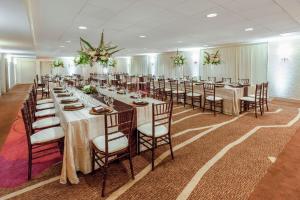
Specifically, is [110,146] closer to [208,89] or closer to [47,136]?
[47,136]

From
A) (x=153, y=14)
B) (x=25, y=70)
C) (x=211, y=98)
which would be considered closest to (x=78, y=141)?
(x=153, y=14)

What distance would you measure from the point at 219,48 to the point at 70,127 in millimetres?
9547

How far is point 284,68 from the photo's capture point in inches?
314

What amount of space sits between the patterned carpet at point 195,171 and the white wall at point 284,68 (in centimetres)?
427

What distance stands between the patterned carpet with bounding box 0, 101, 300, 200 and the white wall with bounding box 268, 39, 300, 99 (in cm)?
427

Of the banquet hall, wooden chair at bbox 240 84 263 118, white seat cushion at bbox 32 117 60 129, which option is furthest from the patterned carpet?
wooden chair at bbox 240 84 263 118

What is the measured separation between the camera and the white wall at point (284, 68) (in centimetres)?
761

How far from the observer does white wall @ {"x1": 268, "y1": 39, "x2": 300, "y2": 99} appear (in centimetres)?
761

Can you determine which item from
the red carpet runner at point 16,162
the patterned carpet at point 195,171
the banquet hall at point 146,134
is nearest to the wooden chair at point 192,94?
the banquet hall at point 146,134

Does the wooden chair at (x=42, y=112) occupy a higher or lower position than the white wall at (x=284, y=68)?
lower

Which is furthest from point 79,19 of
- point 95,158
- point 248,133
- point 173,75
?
point 173,75

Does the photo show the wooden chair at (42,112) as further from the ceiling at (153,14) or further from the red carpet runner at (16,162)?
the ceiling at (153,14)

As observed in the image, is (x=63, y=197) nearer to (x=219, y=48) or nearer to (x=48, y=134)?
(x=48, y=134)

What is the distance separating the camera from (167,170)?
9.09 ft
